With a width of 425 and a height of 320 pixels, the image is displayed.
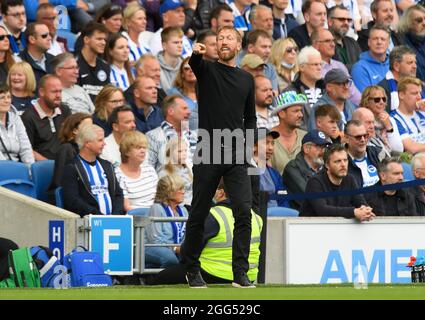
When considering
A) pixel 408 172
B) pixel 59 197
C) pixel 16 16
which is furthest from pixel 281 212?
pixel 16 16

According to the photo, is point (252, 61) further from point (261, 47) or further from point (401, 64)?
point (401, 64)

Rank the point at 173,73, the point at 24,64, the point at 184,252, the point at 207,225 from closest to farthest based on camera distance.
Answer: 1. the point at 184,252
2. the point at 207,225
3. the point at 24,64
4. the point at 173,73

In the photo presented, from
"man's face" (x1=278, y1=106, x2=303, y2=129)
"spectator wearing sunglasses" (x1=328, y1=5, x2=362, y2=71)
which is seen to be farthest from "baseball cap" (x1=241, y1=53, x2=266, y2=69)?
"spectator wearing sunglasses" (x1=328, y1=5, x2=362, y2=71)

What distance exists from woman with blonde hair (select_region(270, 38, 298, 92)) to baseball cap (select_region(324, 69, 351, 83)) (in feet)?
2.12

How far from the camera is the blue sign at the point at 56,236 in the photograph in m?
13.5

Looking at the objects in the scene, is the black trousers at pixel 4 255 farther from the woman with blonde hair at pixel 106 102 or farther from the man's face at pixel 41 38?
the man's face at pixel 41 38

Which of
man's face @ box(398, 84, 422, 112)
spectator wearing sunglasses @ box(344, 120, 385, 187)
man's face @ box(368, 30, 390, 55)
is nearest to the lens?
spectator wearing sunglasses @ box(344, 120, 385, 187)

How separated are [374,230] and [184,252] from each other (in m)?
3.69

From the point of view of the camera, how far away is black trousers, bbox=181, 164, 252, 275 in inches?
429

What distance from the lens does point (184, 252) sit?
11.2 m

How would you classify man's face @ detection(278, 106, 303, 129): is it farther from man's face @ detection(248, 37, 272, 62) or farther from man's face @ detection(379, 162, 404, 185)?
man's face @ detection(248, 37, 272, 62)

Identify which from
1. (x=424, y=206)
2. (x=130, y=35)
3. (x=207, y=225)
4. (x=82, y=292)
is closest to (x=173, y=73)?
(x=130, y=35)

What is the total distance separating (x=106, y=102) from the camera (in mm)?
16203
